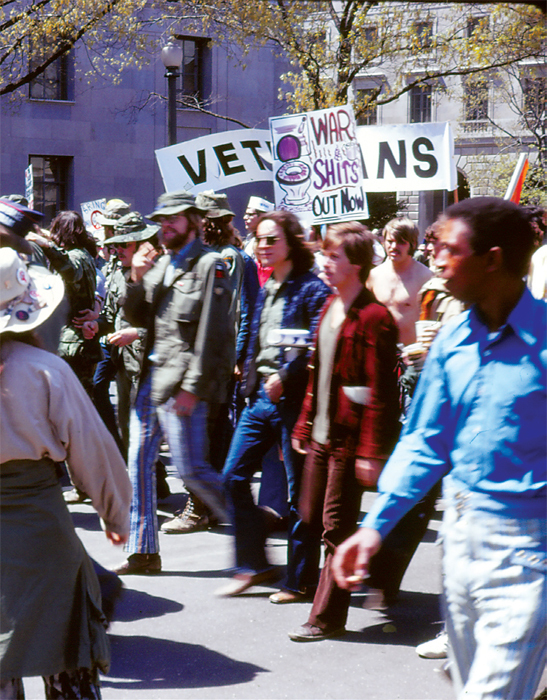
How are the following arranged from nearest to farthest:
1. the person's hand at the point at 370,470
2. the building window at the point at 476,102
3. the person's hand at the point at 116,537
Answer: the person's hand at the point at 116,537 < the person's hand at the point at 370,470 < the building window at the point at 476,102

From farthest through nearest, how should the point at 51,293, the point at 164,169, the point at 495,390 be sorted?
the point at 164,169 → the point at 51,293 → the point at 495,390

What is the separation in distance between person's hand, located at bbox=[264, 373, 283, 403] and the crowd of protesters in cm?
1

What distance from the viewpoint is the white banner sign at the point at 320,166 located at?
900 centimetres

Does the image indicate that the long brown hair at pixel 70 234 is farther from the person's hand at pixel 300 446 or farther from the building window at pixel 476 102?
the building window at pixel 476 102

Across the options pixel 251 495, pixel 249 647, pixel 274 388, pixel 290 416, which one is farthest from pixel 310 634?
pixel 274 388

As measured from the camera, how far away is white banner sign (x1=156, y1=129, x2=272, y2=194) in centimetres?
936

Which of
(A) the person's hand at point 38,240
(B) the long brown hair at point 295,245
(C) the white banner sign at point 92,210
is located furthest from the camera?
(C) the white banner sign at point 92,210

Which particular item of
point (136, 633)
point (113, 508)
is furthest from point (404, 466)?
point (136, 633)

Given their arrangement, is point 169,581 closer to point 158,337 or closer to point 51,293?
point 158,337

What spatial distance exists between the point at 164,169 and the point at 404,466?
727 centimetres

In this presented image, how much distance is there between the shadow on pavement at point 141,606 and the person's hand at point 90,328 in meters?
2.10

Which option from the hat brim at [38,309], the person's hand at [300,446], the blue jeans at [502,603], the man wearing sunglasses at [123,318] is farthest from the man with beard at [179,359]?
the blue jeans at [502,603]

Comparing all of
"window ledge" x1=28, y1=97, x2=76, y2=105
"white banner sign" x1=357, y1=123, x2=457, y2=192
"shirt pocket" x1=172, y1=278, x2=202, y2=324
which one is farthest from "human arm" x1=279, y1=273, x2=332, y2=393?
"window ledge" x1=28, y1=97, x2=76, y2=105

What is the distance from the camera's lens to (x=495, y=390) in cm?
231
